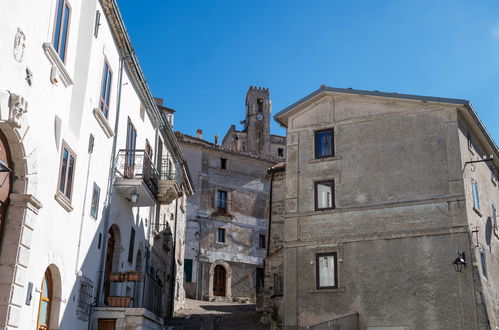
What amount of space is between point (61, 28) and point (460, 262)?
12898 mm

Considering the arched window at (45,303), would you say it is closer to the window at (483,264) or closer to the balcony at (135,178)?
the balcony at (135,178)

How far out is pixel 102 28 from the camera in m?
18.5

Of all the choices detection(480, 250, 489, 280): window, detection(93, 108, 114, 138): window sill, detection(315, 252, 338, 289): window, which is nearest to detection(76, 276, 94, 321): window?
detection(93, 108, 114, 138): window sill

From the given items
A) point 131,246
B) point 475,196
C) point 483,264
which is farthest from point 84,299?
point 475,196

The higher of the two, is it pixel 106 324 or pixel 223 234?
pixel 223 234

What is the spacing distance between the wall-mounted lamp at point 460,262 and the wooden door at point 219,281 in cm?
2710

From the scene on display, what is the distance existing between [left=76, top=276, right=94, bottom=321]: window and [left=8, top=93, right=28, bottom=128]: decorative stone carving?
5.87m

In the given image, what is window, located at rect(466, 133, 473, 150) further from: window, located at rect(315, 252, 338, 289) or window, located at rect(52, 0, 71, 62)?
window, located at rect(52, 0, 71, 62)

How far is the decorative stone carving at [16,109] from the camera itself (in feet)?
39.6

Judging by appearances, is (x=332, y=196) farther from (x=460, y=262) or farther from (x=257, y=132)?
(x=257, y=132)

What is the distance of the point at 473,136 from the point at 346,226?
232 inches

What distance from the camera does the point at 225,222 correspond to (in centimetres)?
4625

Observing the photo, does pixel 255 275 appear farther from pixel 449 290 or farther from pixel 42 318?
pixel 42 318

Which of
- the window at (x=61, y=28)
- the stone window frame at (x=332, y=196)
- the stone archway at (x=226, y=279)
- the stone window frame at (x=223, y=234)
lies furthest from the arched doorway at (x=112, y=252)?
the stone window frame at (x=223, y=234)
